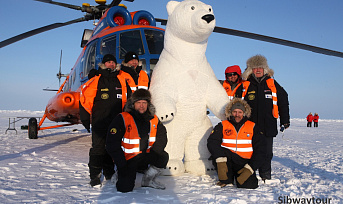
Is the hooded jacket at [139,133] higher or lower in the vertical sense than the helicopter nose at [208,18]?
lower

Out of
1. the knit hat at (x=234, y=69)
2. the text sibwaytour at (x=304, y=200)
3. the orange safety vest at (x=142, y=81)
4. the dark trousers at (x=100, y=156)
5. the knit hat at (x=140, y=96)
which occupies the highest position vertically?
the knit hat at (x=234, y=69)

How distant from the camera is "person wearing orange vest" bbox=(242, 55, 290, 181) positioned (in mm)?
3502

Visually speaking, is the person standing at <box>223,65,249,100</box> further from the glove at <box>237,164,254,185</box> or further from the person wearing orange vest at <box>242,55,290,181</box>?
the glove at <box>237,164,254,185</box>

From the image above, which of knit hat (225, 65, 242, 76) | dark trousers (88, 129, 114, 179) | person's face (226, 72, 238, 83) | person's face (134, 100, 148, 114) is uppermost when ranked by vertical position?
knit hat (225, 65, 242, 76)

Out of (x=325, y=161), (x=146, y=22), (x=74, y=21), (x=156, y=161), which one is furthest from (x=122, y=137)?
(x=74, y=21)

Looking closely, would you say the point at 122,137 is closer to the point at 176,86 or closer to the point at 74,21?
the point at 176,86

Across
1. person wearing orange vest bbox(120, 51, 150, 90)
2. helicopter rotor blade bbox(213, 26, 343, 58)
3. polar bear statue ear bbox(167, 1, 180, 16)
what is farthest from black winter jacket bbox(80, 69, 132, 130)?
helicopter rotor blade bbox(213, 26, 343, 58)

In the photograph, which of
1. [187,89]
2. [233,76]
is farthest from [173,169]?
[233,76]

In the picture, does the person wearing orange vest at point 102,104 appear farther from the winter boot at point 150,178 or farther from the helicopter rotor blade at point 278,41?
the helicopter rotor blade at point 278,41

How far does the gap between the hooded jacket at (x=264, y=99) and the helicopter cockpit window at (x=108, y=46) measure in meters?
2.51

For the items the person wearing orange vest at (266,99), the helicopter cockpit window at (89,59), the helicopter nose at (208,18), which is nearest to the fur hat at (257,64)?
the person wearing orange vest at (266,99)

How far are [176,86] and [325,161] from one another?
10.9 feet

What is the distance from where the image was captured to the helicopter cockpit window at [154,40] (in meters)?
4.84

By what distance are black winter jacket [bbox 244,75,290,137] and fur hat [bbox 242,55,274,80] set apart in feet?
0.26
